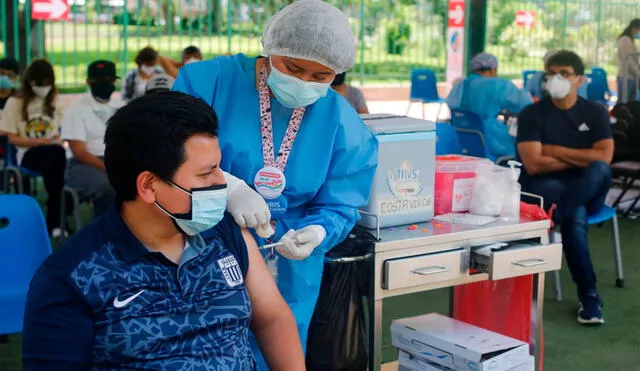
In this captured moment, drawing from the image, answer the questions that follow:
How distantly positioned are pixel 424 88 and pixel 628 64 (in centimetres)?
227

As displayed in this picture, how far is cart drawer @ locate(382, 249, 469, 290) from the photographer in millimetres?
2428

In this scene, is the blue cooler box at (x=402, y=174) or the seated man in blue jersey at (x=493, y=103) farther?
the seated man in blue jersey at (x=493, y=103)

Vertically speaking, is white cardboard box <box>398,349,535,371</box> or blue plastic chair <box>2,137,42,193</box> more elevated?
blue plastic chair <box>2,137,42,193</box>

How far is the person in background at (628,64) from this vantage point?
916 cm

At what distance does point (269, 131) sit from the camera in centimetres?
213

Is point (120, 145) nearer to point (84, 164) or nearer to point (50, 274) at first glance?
point (50, 274)

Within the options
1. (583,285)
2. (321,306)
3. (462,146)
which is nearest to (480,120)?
(462,146)

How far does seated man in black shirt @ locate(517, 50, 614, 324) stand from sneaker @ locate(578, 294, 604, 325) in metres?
0.02

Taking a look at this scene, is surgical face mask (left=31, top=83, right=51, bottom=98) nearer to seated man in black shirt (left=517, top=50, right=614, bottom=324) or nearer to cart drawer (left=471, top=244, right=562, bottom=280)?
seated man in black shirt (left=517, top=50, right=614, bottom=324)

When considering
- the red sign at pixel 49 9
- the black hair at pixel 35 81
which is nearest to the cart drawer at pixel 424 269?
the black hair at pixel 35 81

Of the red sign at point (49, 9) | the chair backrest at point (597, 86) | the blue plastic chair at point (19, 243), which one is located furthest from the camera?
the chair backrest at point (597, 86)

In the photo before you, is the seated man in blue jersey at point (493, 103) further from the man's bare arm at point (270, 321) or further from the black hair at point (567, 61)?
the man's bare arm at point (270, 321)

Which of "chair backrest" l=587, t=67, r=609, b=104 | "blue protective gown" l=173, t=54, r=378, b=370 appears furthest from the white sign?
"blue protective gown" l=173, t=54, r=378, b=370

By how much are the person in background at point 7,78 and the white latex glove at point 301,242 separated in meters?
4.05
